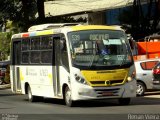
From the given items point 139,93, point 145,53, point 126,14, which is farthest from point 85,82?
point 126,14

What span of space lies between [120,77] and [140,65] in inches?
226

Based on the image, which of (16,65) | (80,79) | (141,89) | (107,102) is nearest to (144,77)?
(141,89)

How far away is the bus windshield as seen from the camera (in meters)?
19.4

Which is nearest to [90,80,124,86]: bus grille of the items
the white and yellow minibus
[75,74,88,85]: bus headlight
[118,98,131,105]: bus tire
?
the white and yellow minibus

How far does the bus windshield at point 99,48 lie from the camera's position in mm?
19438

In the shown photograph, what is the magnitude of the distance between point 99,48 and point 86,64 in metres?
0.84

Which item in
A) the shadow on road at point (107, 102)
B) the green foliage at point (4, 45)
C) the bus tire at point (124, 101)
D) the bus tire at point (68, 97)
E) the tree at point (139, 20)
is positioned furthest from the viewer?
the green foliage at point (4, 45)

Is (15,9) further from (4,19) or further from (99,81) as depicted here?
(99,81)

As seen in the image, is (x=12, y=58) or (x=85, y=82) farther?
(x=12, y=58)

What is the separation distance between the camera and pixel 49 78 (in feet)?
70.3

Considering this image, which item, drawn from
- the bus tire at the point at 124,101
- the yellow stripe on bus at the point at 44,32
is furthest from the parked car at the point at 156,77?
the yellow stripe on bus at the point at 44,32

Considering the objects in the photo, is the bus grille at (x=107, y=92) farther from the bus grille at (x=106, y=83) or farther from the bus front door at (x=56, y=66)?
the bus front door at (x=56, y=66)

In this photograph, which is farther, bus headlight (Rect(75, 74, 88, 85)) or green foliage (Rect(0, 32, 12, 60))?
green foliage (Rect(0, 32, 12, 60))

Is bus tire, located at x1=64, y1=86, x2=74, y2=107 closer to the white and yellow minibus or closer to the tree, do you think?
the white and yellow minibus
